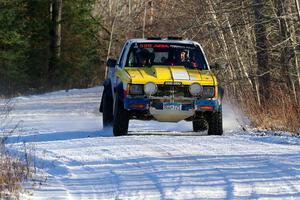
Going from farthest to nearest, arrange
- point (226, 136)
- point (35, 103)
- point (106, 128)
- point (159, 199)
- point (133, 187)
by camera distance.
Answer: point (35, 103) < point (106, 128) < point (226, 136) < point (133, 187) < point (159, 199)

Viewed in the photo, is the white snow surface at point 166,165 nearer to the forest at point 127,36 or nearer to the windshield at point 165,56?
the windshield at point 165,56

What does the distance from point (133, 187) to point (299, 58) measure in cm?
1532

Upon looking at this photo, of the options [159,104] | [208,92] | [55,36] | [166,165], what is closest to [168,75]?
[159,104]

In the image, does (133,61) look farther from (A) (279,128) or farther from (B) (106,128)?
(A) (279,128)

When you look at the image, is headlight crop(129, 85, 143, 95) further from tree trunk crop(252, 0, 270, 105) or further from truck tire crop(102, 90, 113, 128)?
tree trunk crop(252, 0, 270, 105)

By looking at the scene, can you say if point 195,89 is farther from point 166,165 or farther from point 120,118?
point 166,165

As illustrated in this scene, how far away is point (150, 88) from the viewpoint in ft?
43.6

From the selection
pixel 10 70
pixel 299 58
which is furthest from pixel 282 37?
pixel 10 70

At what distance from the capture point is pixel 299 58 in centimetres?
2248

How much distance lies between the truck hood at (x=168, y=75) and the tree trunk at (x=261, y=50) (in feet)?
25.3

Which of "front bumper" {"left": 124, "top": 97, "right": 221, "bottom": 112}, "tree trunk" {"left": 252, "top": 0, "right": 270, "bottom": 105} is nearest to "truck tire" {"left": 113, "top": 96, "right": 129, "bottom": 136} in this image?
"front bumper" {"left": 124, "top": 97, "right": 221, "bottom": 112}

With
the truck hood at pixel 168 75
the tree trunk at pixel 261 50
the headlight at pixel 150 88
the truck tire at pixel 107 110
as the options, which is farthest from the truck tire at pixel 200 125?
the tree trunk at pixel 261 50

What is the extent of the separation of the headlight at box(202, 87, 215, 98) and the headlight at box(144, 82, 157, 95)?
0.89 m

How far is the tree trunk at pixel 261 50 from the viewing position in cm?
2194
